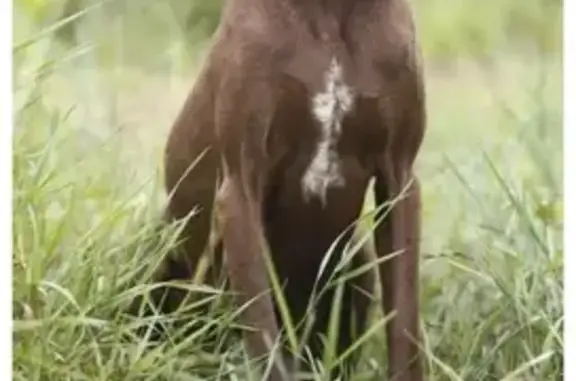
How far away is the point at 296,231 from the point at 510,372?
0.29 m

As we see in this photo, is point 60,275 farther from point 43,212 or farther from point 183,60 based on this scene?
point 183,60

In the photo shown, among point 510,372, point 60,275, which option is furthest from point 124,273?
point 510,372

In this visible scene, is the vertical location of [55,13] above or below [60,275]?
above

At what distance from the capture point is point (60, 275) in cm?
138
